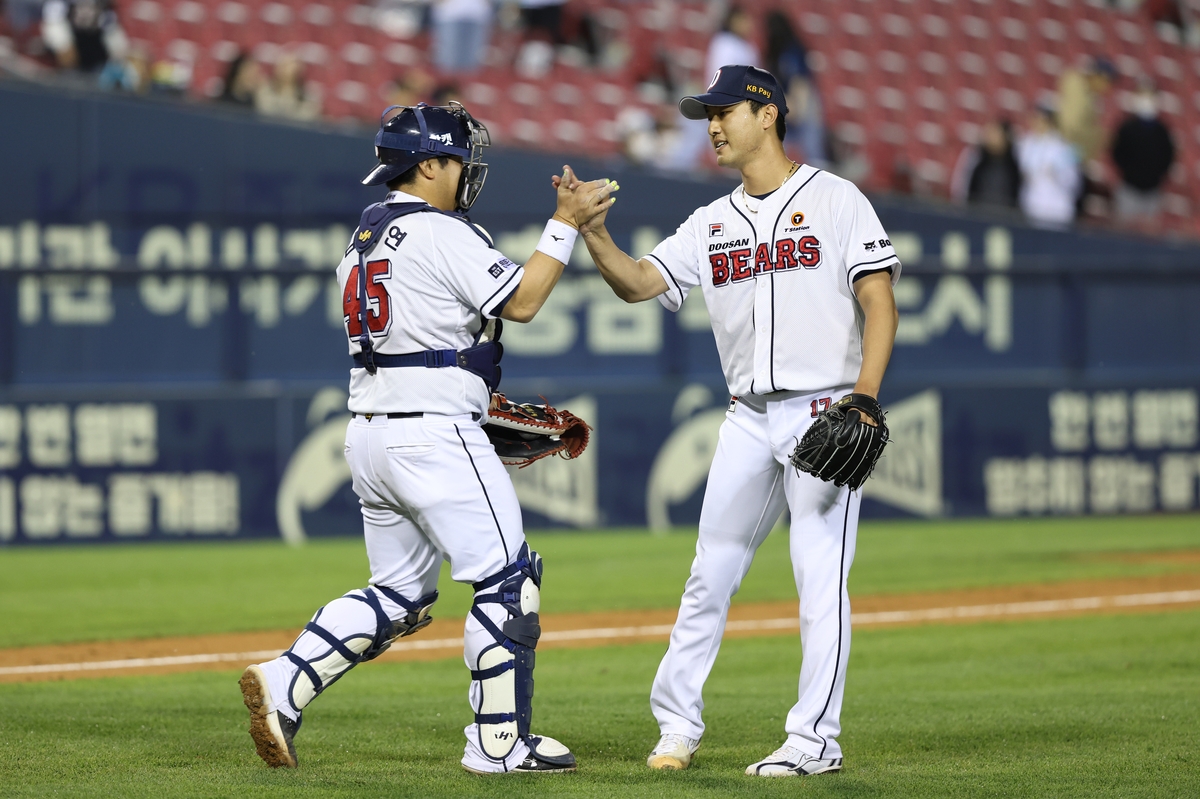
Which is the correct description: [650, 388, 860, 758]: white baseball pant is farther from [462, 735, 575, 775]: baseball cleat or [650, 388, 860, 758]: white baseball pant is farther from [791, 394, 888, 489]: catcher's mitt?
[462, 735, 575, 775]: baseball cleat

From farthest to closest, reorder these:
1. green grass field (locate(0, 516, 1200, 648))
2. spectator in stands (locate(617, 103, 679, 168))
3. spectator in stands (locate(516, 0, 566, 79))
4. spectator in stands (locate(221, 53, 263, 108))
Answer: spectator in stands (locate(516, 0, 566, 79))
spectator in stands (locate(617, 103, 679, 168))
spectator in stands (locate(221, 53, 263, 108))
green grass field (locate(0, 516, 1200, 648))

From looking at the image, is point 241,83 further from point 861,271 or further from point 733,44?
point 861,271

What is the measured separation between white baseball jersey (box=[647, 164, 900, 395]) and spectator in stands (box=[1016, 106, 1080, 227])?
11050 mm

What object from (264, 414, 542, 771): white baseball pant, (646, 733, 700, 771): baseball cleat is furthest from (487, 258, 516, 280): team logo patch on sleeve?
(646, 733, 700, 771): baseball cleat

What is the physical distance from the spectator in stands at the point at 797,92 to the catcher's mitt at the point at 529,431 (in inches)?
404

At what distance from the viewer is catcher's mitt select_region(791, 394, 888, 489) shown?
13.9ft

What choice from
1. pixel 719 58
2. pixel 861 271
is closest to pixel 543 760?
pixel 861 271

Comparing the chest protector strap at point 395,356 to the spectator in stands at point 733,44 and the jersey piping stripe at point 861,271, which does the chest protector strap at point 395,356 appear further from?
the spectator in stands at point 733,44

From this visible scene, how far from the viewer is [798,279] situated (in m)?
4.50

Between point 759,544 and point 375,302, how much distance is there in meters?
1.36

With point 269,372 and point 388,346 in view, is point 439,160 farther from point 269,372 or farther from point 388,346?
point 269,372

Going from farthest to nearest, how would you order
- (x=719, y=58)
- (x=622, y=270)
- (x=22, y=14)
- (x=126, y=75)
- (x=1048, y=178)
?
(x=1048, y=178) → (x=719, y=58) → (x=22, y=14) → (x=126, y=75) → (x=622, y=270)

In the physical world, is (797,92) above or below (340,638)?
above

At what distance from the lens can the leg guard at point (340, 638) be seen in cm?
443
